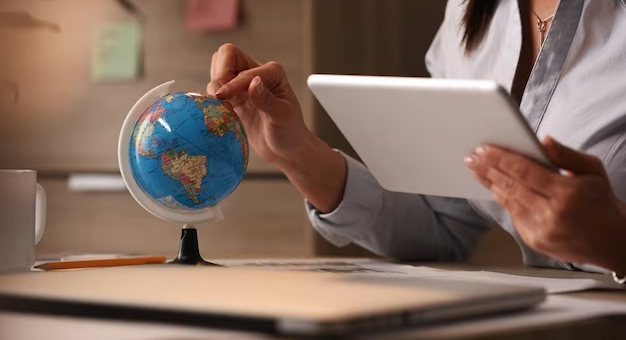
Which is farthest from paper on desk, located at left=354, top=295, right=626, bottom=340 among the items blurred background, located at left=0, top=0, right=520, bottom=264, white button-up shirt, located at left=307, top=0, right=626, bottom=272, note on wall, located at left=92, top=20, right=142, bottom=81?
note on wall, located at left=92, top=20, right=142, bottom=81

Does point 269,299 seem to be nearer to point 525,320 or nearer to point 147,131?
point 525,320

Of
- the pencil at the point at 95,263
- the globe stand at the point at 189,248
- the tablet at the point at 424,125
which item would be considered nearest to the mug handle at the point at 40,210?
the pencil at the point at 95,263

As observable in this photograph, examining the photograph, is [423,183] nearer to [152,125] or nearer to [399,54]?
[152,125]

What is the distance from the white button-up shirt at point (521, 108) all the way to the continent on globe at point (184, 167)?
0.38 meters

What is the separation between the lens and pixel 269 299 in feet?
2.47

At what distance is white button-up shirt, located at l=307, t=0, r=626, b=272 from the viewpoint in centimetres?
132

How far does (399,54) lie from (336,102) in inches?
55.6

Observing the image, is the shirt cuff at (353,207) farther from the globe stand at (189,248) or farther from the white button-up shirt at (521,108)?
the globe stand at (189,248)

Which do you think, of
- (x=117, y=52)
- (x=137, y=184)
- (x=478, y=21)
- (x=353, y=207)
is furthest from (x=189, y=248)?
(x=117, y=52)

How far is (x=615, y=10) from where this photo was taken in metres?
1.34

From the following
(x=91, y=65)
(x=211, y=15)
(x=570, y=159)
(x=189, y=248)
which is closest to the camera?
(x=570, y=159)

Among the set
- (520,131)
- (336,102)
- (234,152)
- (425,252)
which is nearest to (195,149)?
(234,152)

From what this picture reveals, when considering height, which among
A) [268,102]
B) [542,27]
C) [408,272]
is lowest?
[408,272]

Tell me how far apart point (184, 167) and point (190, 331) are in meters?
0.48
